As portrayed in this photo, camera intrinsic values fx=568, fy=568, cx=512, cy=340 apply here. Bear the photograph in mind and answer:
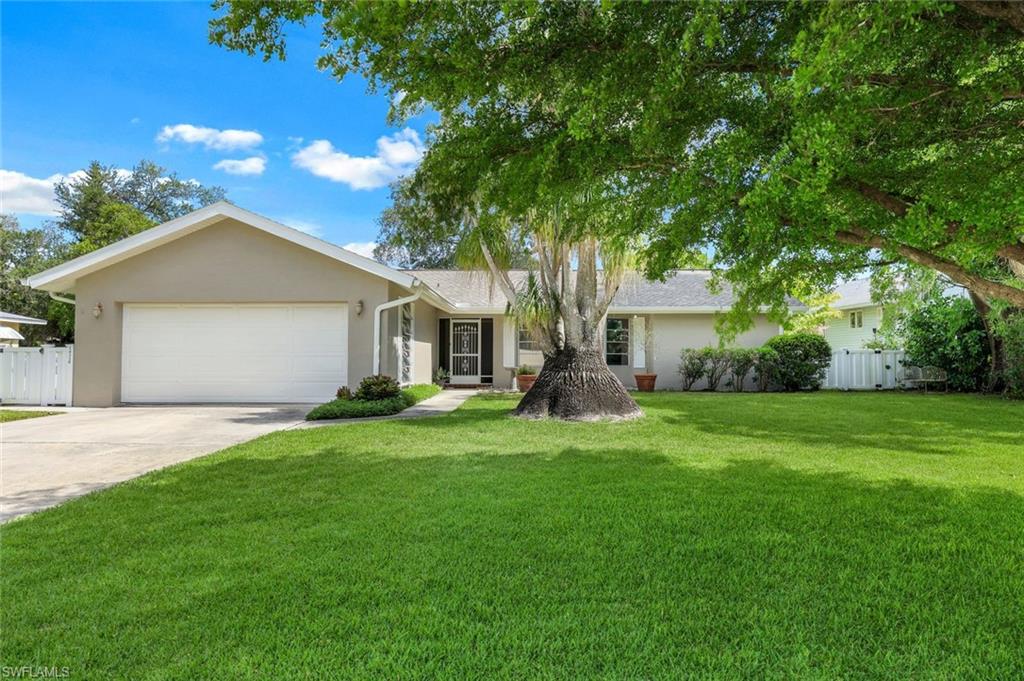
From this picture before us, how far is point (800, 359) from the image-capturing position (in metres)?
16.6

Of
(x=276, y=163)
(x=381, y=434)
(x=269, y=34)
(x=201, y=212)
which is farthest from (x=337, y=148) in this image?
(x=269, y=34)

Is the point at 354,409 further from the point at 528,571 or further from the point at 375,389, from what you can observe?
the point at 528,571

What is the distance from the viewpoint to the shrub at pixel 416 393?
12.0 metres

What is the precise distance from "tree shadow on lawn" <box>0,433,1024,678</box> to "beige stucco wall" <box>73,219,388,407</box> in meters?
7.20

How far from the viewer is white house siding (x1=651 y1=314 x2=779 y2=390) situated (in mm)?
18016

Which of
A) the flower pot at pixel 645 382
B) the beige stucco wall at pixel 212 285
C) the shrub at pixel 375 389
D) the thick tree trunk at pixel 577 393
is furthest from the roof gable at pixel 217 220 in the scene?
the flower pot at pixel 645 382

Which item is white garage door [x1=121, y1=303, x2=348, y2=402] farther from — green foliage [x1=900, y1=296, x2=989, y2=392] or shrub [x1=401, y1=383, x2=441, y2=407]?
green foliage [x1=900, y1=296, x2=989, y2=392]

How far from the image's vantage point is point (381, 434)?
324 inches

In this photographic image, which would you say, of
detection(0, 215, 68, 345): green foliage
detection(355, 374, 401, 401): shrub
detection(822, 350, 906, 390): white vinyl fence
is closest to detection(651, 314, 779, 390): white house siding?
detection(822, 350, 906, 390): white vinyl fence

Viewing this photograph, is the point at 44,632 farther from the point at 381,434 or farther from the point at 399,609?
the point at 381,434

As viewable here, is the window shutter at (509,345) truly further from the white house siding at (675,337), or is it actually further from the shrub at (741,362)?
the shrub at (741,362)

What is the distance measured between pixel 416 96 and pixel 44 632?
3.89m

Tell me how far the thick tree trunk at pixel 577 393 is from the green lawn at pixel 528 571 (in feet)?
12.5

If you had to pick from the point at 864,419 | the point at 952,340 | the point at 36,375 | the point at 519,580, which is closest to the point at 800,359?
the point at 952,340
